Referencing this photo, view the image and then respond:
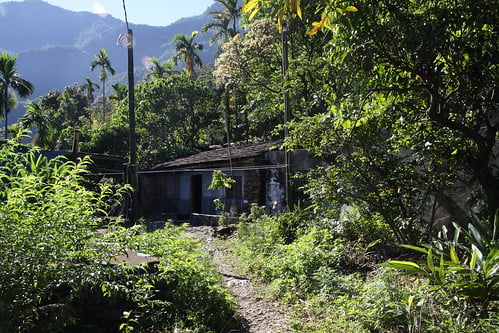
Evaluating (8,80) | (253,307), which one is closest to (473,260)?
(253,307)

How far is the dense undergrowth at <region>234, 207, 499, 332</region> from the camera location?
3.57 meters

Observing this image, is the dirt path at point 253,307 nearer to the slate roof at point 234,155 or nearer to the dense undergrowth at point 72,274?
the dense undergrowth at point 72,274

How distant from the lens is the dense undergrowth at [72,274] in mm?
3396

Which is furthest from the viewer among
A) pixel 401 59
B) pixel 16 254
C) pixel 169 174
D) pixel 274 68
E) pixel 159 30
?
pixel 159 30

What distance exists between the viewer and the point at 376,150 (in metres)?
6.19

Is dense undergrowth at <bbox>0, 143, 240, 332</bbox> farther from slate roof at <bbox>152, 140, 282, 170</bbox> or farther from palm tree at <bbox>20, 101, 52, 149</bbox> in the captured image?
palm tree at <bbox>20, 101, 52, 149</bbox>

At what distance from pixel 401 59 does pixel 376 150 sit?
93.5 inches

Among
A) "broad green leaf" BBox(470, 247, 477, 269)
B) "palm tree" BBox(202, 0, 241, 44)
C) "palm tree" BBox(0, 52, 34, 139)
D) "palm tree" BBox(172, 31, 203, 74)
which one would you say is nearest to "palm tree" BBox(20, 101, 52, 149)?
"palm tree" BBox(0, 52, 34, 139)

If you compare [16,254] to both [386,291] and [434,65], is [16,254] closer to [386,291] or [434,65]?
[386,291]

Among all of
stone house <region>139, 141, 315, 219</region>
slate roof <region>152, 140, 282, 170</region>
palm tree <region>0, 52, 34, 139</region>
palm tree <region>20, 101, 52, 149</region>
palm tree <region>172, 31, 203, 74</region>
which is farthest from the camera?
palm tree <region>172, 31, 203, 74</region>

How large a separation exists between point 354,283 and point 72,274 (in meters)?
3.42

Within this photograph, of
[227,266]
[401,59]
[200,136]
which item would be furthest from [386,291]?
[200,136]

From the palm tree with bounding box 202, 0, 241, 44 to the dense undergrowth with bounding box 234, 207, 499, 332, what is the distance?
79.4ft

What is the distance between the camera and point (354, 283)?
5219 mm
